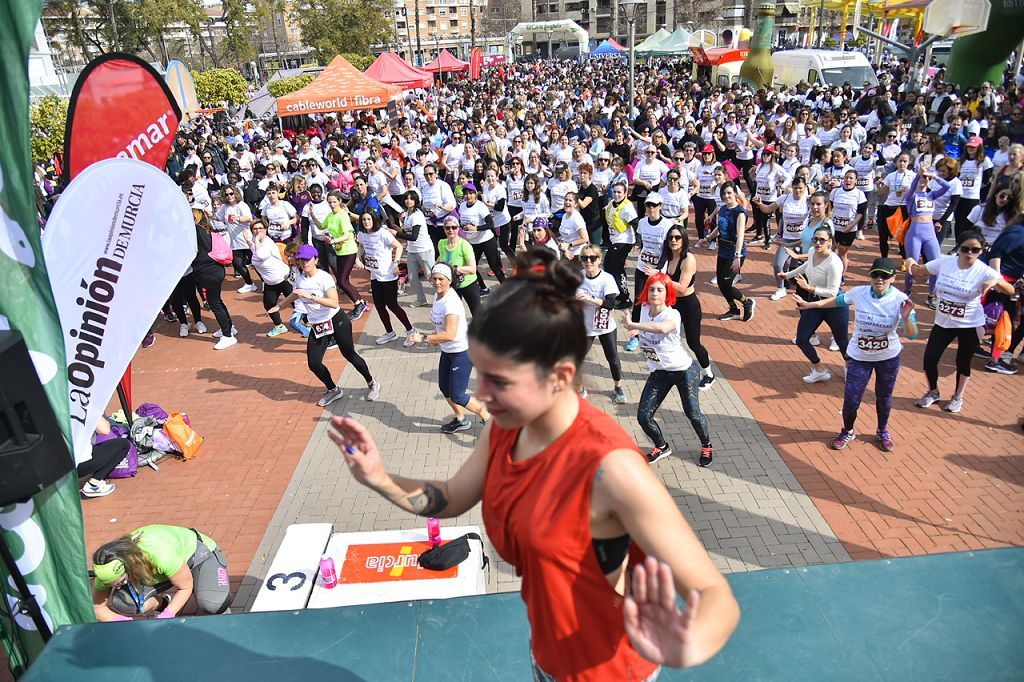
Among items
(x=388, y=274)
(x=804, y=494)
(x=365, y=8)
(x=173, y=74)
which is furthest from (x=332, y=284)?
(x=365, y=8)

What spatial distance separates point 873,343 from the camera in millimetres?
5531

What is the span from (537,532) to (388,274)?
7.33 m

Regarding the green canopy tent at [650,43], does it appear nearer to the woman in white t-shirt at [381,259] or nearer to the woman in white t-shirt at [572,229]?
the woman in white t-shirt at [572,229]

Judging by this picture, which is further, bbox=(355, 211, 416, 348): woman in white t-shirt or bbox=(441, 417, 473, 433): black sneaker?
bbox=(355, 211, 416, 348): woman in white t-shirt

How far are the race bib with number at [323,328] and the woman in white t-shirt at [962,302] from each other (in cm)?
606

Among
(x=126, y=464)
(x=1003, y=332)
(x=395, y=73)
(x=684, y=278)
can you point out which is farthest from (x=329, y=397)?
(x=395, y=73)

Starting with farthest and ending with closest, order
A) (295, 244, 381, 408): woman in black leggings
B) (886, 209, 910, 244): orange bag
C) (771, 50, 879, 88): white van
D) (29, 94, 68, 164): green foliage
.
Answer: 1. (771, 50, 879, 88): white van
2. (29, 94, 68, 164): green foliage
3. (886, 209, 910, 244): orange bag
4. (295, 244, 381, 408): woman in black leggings

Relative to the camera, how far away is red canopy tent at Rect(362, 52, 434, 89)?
23486mm

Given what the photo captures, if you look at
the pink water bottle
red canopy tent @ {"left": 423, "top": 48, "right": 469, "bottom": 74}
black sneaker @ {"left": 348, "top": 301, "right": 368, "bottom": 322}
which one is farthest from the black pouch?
red canopy tent @ {"left": 423, "top": 48, "right": 469, "bottom": 74}

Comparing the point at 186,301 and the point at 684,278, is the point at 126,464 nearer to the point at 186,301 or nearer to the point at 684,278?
the point at 186,301

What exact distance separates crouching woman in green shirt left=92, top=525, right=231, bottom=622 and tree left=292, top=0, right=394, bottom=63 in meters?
45.6

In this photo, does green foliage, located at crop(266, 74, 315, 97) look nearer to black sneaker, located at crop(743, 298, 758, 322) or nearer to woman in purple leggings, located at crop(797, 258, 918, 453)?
black sneaker, located at crop(743, 298, 758, 322)

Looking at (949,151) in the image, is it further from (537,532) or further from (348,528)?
(537,532)

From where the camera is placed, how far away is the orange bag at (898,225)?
30.9 feet
